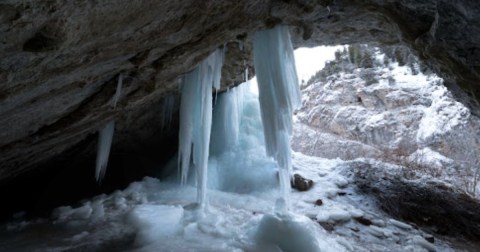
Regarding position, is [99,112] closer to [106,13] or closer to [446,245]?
[106,13]

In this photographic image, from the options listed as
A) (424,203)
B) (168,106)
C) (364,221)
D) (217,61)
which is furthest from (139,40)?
(424,203)

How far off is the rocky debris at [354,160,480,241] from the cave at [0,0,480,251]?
9.72 ft

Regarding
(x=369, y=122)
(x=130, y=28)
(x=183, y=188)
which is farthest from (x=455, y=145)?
(x=130, y=28)

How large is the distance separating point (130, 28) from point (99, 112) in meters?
2.61

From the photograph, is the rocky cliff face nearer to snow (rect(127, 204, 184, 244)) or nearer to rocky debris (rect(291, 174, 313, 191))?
snow (rect(127, 204, 184, 244))

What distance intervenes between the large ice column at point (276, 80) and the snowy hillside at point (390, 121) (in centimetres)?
852

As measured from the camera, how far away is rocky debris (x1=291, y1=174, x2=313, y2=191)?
8.02m

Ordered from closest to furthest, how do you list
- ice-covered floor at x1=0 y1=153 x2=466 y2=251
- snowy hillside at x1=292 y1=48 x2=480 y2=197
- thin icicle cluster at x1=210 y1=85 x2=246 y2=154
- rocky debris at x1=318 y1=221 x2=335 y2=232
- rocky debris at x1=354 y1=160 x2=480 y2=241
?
1. ice-covered floor at x1=0 y1=153 x2=466 y2=251
2. rocky debris at x1=318 y1=221 x2=335 y2=232
3. rocky debris at x1=354 y1=160 x2=480 y2=241
4. thin icicle cluster at x1=210 y1=85 x2=246 y2=154
5. snowy hillside at x1=292 y1=48 x2=480 y2=197

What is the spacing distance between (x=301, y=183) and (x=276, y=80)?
14.2ft

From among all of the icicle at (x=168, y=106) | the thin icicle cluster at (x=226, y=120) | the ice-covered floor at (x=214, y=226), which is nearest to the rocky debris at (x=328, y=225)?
the ice-covered floor at (x=214, y=226)

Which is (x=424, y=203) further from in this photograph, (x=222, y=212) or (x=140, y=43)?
(x=140, y=43)

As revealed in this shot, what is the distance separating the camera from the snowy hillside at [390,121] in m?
12.9

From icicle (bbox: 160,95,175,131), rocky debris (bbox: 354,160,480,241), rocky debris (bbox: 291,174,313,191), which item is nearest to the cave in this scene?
icicle (bbox: 160,95,175,131)

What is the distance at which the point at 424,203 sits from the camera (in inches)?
285
